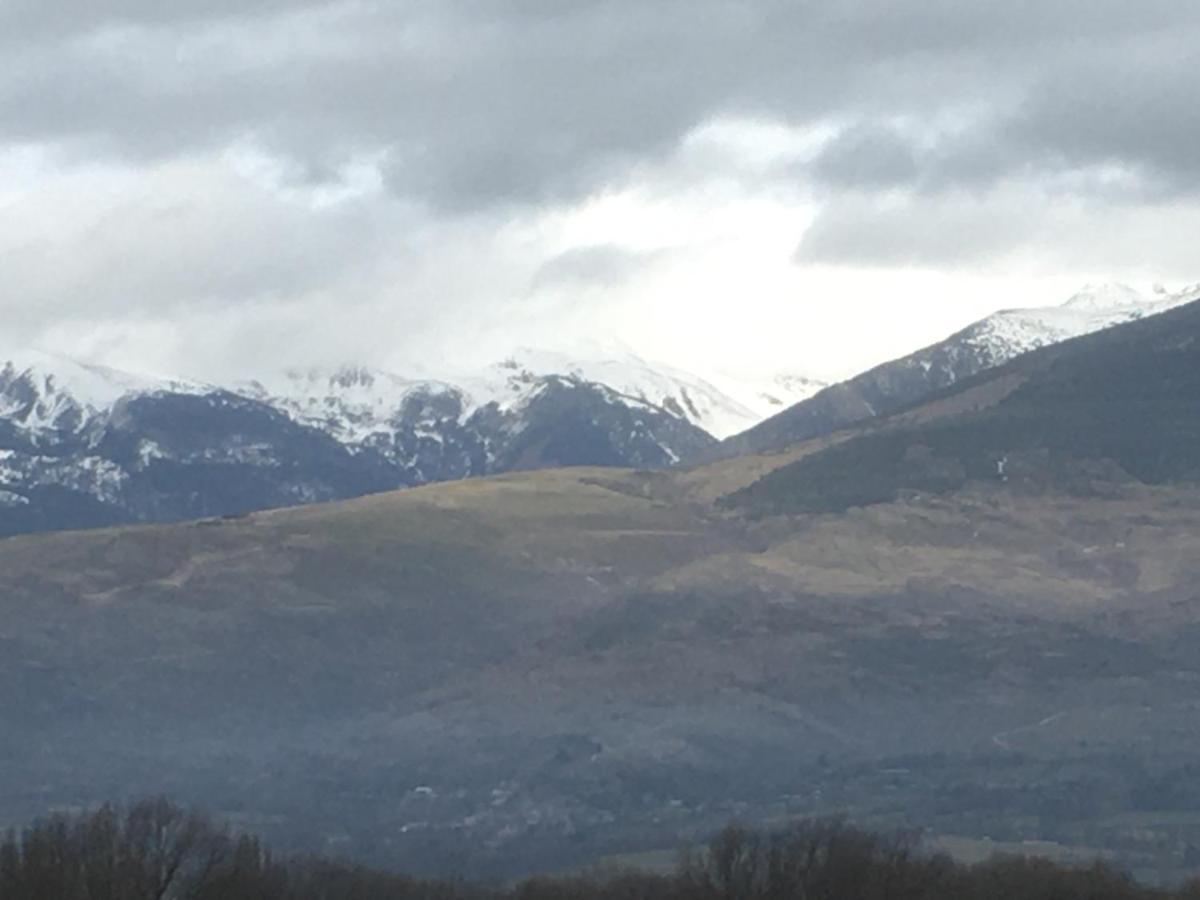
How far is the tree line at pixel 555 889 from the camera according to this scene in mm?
158125

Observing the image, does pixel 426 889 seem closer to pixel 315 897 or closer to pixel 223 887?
pixel 315 897

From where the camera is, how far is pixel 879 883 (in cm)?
16975

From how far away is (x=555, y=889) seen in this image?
640 ft

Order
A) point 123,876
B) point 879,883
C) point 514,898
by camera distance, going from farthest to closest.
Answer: point 514,898 → point 879,883 → point 123,876

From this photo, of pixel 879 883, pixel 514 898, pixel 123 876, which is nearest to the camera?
pixel 123 876

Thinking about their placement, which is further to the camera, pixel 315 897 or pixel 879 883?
pixel 315 897

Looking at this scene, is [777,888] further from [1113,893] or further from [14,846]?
[14,846]

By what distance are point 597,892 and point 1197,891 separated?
35355 millimetres

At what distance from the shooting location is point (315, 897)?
7131 inches

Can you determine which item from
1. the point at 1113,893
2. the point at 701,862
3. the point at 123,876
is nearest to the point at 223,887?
the point at 123,876

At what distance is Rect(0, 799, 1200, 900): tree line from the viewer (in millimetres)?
158125

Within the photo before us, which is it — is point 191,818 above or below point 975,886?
above

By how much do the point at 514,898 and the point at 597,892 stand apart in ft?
24.7

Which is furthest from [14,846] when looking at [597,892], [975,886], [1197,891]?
[1197,891]
